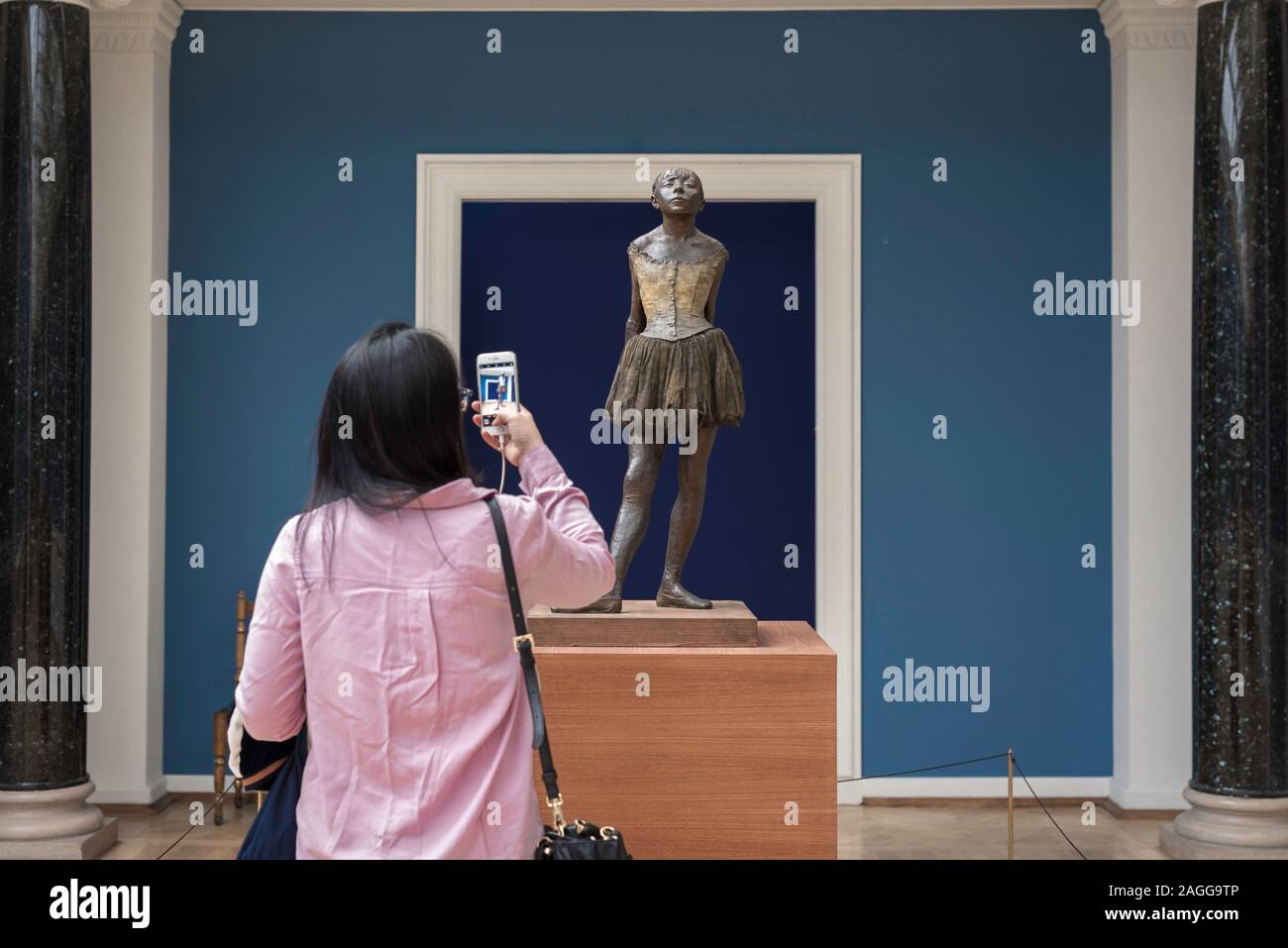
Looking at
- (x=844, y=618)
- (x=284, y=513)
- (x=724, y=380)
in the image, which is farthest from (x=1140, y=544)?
(x=284, y=513)

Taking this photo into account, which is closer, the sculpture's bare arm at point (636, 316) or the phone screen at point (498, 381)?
the phone screen at point (498, 381)

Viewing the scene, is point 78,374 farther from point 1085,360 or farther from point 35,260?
point 1085,360

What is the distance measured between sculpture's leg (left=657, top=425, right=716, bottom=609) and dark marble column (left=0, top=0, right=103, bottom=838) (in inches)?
102

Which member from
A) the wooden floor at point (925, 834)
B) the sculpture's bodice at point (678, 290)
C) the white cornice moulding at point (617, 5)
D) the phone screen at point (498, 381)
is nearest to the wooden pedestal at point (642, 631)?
the sculpture's bodice at point (678, 290)

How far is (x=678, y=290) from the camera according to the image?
404 cm

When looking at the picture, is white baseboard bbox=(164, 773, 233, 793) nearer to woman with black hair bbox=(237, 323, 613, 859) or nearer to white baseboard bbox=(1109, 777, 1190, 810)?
white baseboard bbox=(1109, 777, 1190, 810)

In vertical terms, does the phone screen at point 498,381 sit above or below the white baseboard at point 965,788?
above

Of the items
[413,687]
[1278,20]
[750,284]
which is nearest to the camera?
[413,687]

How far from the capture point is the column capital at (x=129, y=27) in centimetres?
602

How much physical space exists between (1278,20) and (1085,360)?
1.73 meters

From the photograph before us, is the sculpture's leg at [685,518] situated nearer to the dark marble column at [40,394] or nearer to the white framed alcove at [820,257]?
the white framed alcove at [820,257]

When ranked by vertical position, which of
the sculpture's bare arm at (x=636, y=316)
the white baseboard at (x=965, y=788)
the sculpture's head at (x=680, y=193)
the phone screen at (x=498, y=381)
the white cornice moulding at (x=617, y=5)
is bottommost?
the white baseboard at (x=965, y=788)

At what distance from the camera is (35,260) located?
5125 mm

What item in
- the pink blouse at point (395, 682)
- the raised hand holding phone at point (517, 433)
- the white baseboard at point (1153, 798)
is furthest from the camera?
the white baseboard at point (1153, 798)
